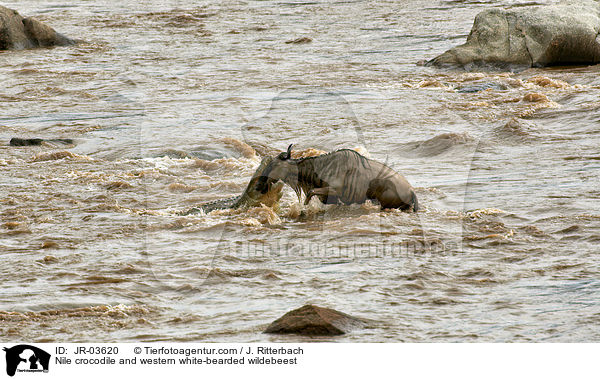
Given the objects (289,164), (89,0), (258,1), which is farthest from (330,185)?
(89,0)

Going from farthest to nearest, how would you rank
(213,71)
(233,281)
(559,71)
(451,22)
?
(451,22) → (213,71) → (559,71) → (233,281)

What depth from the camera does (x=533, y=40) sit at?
609 inches

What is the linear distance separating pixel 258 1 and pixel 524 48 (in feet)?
41.1

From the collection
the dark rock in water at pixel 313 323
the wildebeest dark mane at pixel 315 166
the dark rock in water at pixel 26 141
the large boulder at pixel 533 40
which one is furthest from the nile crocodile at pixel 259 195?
the large boulder at pixel 533 40

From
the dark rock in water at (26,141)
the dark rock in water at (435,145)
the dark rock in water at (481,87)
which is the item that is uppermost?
the dark rock in water at (481,87)

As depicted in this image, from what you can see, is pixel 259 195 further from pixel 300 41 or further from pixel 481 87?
pixel 300 41

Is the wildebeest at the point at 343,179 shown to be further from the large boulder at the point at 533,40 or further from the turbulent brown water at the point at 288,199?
the large boulder at the point at 533,40

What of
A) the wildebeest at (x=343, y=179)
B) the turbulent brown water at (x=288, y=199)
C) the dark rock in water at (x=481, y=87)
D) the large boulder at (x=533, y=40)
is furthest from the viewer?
the large boulder at (x=533, y=40)

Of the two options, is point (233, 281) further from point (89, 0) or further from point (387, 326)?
point (89, 0)

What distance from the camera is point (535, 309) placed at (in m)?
5.68
